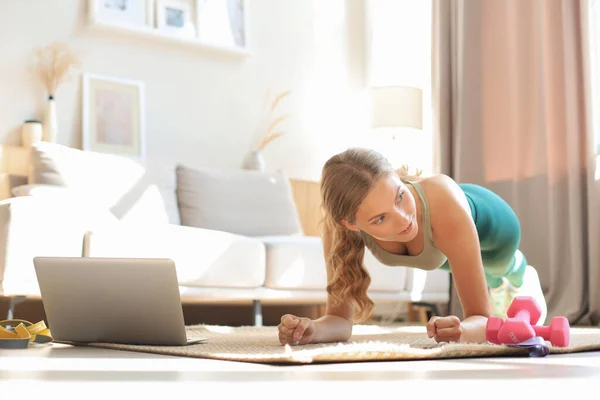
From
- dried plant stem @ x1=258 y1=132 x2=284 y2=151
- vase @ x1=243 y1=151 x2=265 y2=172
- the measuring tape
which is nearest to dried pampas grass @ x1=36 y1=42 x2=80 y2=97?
vase @ x1=243 y1=151 x2=265 y2=172

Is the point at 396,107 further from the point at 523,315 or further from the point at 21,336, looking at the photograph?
the point at 21,336

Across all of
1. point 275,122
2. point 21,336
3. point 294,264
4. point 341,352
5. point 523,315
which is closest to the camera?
point 341,352

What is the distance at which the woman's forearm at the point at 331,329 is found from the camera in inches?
73.0

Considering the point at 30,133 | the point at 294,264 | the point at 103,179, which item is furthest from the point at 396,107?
the point at 30,133

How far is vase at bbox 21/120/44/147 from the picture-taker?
3.86 metres

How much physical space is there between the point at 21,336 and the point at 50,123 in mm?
2154

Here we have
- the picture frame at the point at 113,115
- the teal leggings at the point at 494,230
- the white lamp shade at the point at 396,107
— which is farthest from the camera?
the white lamp shade at the point at 396,107

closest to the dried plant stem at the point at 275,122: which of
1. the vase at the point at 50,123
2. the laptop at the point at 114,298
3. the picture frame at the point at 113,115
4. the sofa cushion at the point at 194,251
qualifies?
the picture frame at the point at 113,115

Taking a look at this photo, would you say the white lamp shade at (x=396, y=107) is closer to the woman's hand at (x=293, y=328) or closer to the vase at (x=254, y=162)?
the vase at (x=254, y=162)

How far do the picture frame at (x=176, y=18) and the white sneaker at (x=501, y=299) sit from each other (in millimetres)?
2621

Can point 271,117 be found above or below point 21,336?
above

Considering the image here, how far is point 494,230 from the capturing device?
234 centimetres

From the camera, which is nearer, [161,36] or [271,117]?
[161,36]

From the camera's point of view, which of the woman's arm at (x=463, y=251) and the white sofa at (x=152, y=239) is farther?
the white sofa at (x=152, y=239)
